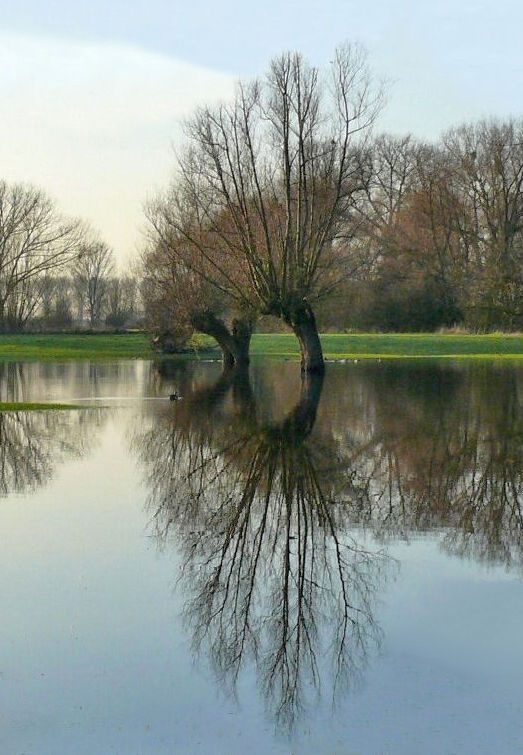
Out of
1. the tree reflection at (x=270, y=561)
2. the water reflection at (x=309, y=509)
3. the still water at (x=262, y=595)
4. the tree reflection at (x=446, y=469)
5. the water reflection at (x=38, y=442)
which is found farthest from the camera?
the water reflection at (x=38, y=442)

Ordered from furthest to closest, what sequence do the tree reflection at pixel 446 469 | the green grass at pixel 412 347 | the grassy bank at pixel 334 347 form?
1. the grassy bank at pixel 334 347
2. the green grass at pixel 412 347
3. the tree reflection at pixel 446 469

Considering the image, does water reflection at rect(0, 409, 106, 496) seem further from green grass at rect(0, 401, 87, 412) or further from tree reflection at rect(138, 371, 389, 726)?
tree reflection at rect(138, 371, 389, 726)

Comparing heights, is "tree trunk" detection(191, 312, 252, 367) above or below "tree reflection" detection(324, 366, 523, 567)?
above

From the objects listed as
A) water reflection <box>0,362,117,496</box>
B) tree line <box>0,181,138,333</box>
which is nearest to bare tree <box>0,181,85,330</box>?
tree line <box>0,181,138,333</box>

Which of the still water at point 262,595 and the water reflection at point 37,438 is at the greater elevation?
the still water at point 262,595

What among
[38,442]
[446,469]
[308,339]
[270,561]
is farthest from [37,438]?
[308,339]

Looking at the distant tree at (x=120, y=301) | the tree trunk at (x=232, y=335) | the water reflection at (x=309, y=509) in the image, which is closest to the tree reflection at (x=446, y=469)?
the water reflection at (x=309, y=509)

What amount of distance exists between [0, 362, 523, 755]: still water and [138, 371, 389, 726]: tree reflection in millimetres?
25

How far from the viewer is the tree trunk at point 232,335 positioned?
1984 inches

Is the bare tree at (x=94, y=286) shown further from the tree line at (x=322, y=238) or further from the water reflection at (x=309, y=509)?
the water reflection at (x=309, y=509)

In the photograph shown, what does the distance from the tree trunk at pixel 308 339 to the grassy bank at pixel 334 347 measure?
14941 mm

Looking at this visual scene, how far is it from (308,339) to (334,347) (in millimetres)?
23559

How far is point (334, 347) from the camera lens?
217 ft

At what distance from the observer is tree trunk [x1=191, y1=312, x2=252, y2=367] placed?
165 ft
